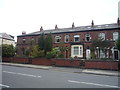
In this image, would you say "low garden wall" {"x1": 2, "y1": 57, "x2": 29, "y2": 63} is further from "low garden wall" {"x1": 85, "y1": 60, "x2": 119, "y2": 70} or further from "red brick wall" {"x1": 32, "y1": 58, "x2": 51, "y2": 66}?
"low garden wall" {"x1": 85, "y1": 60, "x2": 119, "y2": 70}

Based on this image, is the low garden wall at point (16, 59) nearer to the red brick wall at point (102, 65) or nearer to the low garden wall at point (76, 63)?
the low garden wall at point (76, 63)

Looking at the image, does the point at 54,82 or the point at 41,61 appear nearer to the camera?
the point at 54,82

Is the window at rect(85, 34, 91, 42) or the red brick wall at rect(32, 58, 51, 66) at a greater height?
the window at rect(85, 34, 91, 42)

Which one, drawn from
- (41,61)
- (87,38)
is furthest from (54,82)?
(87,38)

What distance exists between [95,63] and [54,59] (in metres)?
7.01

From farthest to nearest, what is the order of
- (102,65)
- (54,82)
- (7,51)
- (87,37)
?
(87,37) < (7,51) < (102,65) < (54,82)

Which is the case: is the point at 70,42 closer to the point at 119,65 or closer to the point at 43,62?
the point at 43,62

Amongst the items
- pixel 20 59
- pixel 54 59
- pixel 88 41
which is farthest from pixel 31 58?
pixel 88 41

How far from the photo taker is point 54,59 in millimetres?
21891

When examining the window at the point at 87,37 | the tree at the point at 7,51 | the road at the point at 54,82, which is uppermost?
the window at the point at 87,37

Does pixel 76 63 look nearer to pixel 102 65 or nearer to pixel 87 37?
pixel 102 65

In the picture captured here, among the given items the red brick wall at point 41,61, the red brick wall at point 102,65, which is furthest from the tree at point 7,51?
the red brick wall at point 102,65

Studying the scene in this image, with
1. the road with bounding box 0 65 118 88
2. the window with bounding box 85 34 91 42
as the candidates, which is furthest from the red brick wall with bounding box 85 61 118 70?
the window with bounding box 85 34 91 42

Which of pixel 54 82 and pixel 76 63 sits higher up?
pixel 76 63
